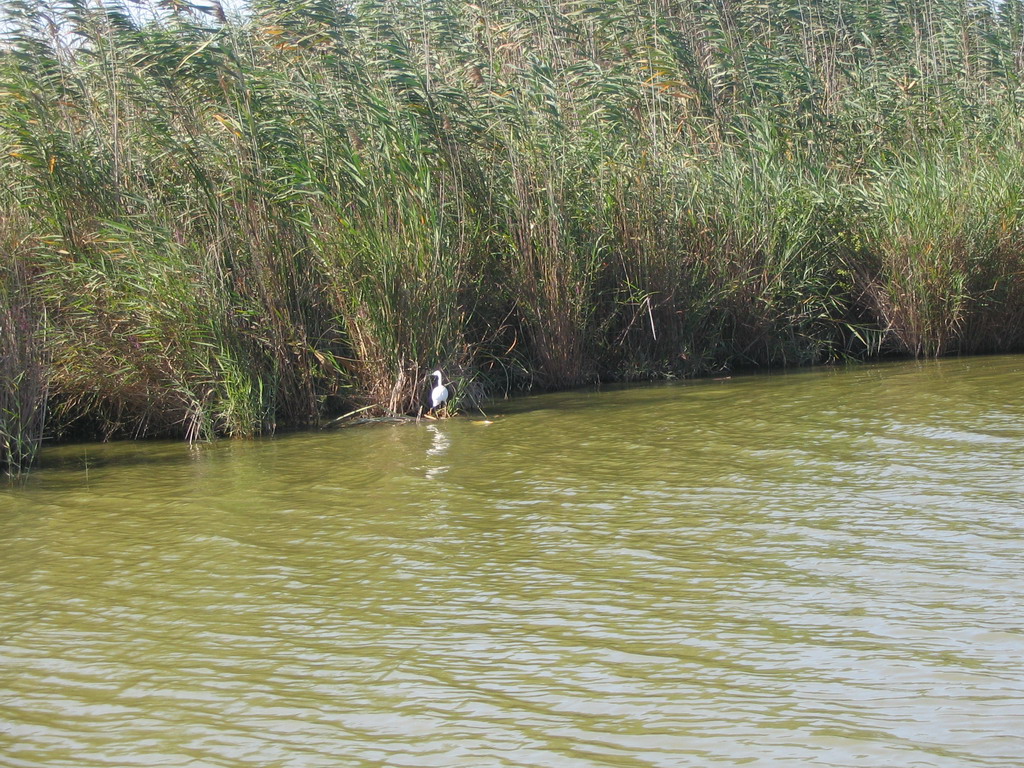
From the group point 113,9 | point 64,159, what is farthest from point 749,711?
point 113,9

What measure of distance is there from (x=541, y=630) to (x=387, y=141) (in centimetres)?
568

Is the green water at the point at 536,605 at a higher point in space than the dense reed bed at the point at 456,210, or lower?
lower

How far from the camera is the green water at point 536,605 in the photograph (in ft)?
9.87

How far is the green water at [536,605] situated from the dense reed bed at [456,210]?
4.36 ft

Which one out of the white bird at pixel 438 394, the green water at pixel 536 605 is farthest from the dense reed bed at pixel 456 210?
the green water at pixel 536 605

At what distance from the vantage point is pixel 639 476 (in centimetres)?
618

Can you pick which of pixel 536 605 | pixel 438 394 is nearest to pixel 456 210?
pixel 438 394

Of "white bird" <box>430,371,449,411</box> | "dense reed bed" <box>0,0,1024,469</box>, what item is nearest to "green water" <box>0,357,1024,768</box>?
"white bird" <box>430,371,449,411</box>

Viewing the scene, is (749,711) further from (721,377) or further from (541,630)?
(721,377)

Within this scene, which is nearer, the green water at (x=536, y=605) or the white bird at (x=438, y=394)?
the green water at (x=536, y=605)

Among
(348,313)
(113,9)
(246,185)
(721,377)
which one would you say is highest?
(113,9)

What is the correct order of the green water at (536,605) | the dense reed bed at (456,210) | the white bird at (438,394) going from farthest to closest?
the white bird at (438,394) < the dense reed bed at (456,210) < the green water at (536,605)

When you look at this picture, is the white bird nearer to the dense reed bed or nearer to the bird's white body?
the bird's white body

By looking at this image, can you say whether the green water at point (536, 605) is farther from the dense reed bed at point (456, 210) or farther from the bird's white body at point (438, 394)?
the dense reed bed at point (456, 210)
